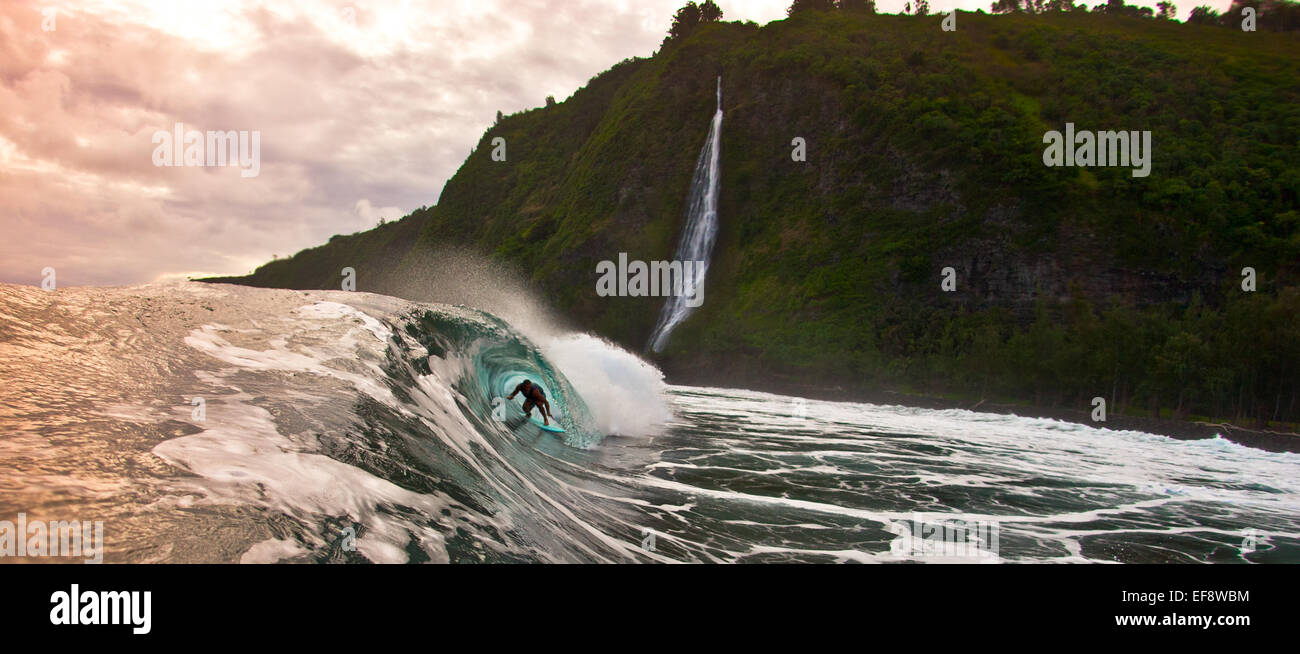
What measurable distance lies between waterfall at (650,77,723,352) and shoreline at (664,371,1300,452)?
28.0 feet

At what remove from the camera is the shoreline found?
104 feet

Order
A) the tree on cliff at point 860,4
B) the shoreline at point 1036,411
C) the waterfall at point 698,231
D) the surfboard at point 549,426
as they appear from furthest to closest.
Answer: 1. the tree on cliff at point 860,4
2. the waterfall at point 698,231
3. the shoreline at point 1036,411
4. the surfboard at point 549,426

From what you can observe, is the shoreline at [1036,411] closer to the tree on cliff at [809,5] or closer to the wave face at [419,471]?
the wave face at [419,471]

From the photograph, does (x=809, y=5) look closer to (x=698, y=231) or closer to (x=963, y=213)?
(x=698, y=231)

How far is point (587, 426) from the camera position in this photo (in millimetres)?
17234

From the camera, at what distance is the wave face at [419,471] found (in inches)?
169

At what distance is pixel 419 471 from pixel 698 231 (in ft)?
237

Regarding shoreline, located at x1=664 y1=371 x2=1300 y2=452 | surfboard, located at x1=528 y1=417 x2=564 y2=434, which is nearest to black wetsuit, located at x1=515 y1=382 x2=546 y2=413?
surfboard, located at x1=528 y1=417 x2=564 y2=434

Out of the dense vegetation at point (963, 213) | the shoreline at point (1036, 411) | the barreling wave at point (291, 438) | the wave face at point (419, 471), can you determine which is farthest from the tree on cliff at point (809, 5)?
the barreling wave at point (291, 438)

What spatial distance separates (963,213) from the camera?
6425 centimetres

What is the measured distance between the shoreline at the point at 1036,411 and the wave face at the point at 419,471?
1450 centimetres

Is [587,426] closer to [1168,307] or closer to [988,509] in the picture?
[988,509]

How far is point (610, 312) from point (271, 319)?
6775 centimetres
